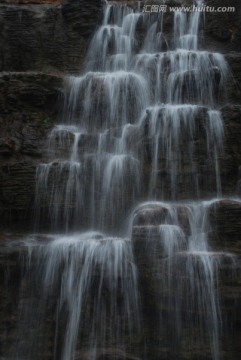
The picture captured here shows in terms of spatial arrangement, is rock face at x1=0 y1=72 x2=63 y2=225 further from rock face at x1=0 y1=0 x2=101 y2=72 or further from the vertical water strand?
rock face at x1=0 y1=0 x2=101 y2=72

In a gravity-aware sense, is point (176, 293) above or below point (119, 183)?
below

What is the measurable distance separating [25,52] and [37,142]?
7.02 meters

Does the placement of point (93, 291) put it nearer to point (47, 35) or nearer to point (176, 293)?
point (176, 293)

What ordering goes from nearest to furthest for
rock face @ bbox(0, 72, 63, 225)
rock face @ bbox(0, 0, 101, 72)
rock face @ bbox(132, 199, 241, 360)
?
1. rock face @ bbox(132, 199, 241, 360)
2. rock face @ bbox(0, 72, 63, 225)
3. rock face @ bbox(0, 0, 101, 72)

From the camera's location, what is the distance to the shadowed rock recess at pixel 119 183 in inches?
358

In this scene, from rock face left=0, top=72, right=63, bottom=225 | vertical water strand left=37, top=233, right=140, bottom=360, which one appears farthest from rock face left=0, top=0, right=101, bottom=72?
vertical water strand left=37, top=233, right=140, bottom=360

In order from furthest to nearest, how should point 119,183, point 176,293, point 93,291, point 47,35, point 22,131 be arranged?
point 47,35 → point 22,131 → point 119,183 → point 93,291 → point 176,293

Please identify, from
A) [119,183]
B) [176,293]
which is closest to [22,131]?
[119,183]

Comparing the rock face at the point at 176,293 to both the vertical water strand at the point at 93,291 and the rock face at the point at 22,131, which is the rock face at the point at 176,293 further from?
the rock face at the point at 22,131

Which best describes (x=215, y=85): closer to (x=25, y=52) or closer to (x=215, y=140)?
(x=215, y=140)

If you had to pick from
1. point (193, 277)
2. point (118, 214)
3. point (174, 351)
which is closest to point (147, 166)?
point (118, 214)

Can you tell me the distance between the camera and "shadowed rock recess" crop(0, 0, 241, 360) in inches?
358

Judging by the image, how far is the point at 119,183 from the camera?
12453mm

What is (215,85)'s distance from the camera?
16156 mm
